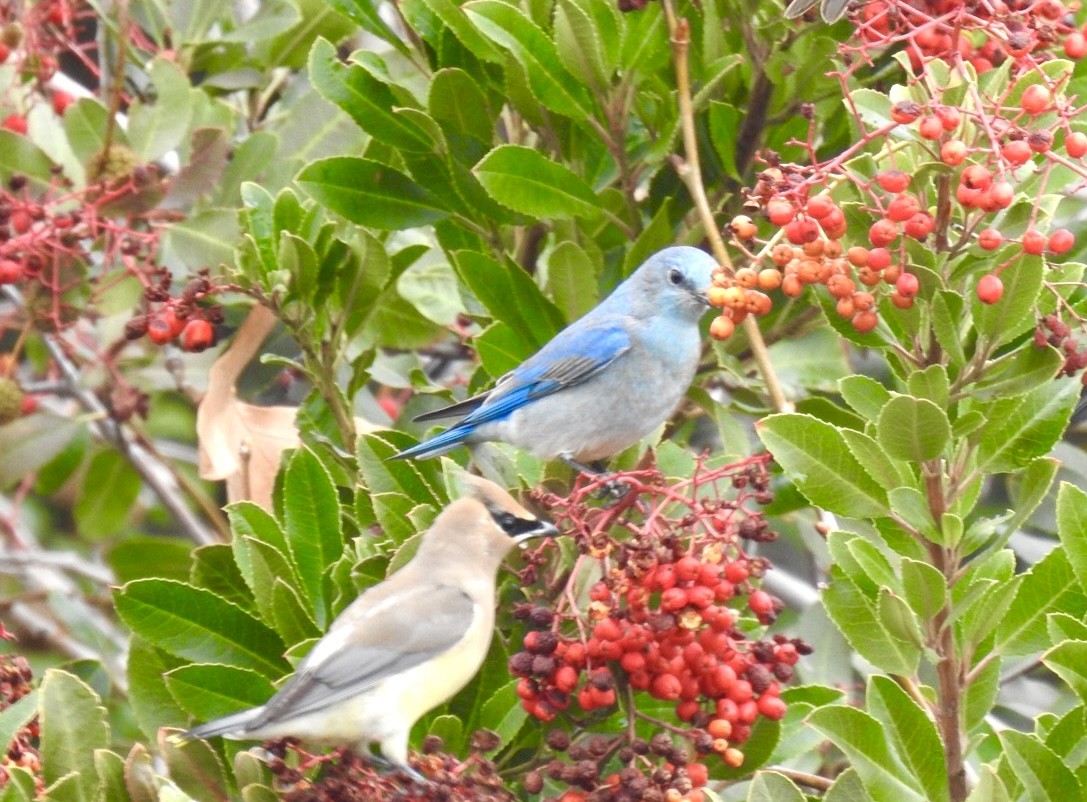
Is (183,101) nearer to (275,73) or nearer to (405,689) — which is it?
(275,73)

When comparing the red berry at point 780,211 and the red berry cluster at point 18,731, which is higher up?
the red berry at point 780,211

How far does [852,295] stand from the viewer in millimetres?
3074

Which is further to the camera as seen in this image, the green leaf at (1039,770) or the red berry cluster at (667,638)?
the red berry cluster at (667,638)

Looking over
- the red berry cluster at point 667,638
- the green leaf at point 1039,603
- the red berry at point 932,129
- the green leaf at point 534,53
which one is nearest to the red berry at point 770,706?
the red berry cluster at point 667,638

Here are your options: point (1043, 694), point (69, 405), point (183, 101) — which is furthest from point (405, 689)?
point (69, 405)

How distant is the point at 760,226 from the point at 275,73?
2.02 meters

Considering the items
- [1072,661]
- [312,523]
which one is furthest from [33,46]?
[1072,661]

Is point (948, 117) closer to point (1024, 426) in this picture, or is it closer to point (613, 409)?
point (1024, 426)

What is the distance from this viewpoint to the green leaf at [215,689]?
10.9ft

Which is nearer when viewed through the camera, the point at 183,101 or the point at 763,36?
the point at 763,36

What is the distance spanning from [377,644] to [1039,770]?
1.31 metres

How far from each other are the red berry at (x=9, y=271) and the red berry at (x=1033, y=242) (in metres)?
2.73

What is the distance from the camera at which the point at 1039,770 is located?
2770 millimetres

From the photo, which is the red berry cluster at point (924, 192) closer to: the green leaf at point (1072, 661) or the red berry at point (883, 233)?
the red berry at point (883, 233)
